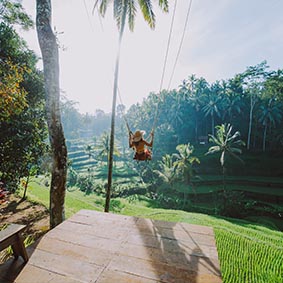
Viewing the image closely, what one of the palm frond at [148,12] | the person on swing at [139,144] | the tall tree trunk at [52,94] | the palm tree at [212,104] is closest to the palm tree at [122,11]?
the palm frond at [148,12]

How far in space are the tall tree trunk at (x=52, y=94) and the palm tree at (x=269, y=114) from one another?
84.0 feet

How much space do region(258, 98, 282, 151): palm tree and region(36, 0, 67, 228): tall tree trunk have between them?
2560cm

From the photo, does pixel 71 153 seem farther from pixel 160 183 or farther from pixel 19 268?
pixel 19 268

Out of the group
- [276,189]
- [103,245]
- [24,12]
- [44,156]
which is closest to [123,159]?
[276,189]

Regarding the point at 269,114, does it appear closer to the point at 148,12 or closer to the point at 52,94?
the point at 148,12

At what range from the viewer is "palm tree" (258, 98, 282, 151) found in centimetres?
2248

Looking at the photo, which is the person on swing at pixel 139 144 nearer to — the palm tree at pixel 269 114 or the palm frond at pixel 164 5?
the palm frond at pixel 164 5

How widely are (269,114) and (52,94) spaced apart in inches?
1017

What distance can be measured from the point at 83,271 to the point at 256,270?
479cm

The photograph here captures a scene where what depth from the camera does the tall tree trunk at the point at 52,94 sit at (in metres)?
3.33

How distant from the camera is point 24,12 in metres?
4.73

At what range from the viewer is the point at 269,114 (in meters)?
22.3

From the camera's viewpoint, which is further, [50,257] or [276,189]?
[276,189]

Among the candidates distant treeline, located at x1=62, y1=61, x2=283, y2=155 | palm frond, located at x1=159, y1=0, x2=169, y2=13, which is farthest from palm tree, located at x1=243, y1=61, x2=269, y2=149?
palm frond, located at x1=159, y1=0, x2=169, y2=13
